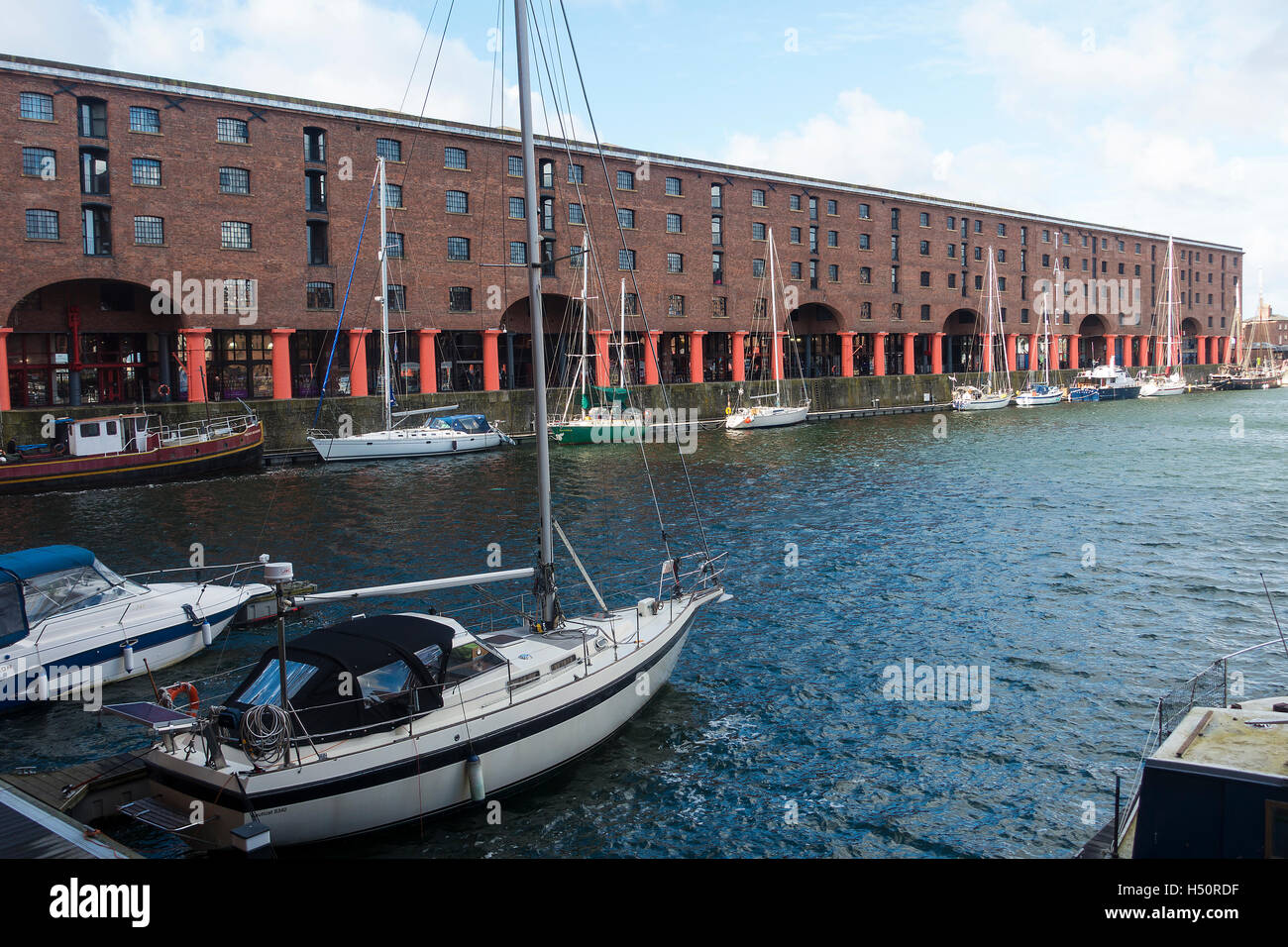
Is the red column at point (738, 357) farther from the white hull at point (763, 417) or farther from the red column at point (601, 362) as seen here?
the red column at point (601, 362)

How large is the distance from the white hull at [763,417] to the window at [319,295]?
97.8ft

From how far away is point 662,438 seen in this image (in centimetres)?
6356

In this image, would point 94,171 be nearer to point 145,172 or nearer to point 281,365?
point 145,172

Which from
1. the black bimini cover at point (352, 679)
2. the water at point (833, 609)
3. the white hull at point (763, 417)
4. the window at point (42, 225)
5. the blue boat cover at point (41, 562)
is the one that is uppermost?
the window at point (42, 225)

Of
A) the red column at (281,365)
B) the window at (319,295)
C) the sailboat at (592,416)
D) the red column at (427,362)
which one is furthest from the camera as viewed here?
the sailboat at (592,416)

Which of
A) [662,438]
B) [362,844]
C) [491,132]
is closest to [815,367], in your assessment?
[662,438]

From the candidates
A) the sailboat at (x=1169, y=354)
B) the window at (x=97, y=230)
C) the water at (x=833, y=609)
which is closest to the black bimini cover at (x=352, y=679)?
the water at (x=833, y=609)

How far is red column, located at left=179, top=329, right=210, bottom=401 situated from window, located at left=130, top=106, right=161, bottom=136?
1079 cm

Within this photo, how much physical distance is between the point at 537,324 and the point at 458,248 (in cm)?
4916

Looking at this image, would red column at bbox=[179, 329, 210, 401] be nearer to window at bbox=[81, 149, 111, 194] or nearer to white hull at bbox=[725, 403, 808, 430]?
window at bbox=[81, 149, 111, 194]

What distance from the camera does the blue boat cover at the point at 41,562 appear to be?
16500mm

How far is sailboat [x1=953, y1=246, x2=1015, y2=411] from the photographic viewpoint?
3639 inches

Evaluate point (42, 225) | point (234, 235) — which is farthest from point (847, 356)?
point (42, 225)
